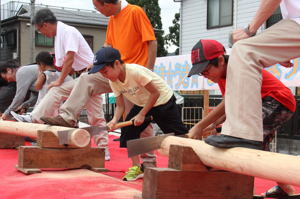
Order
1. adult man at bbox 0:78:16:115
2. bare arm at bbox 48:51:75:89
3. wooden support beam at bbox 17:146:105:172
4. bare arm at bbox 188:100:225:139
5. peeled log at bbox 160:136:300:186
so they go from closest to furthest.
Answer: peeled log at bbox 160:136:300:186 → bare arm at bbox 188:100:225:139 → wooden support beam at bbox 17:146:105:172 → bare arm at bbox 48:51:75:89 → adult man at bbox 0:78:16:115

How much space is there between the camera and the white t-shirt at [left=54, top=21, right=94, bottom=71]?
5.02 metres

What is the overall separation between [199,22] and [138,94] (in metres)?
11.9

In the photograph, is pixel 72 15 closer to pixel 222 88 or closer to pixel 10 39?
pixel 10 39

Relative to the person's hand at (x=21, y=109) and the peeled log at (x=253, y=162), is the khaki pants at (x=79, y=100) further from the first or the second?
the peeled log at (x=253, y=162)

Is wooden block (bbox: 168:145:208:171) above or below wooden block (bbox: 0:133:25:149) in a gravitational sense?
above

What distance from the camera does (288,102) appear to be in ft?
9.57

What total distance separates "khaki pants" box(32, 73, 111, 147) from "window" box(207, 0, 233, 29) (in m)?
9.87

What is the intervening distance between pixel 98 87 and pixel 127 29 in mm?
693

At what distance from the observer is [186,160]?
8.93 ft

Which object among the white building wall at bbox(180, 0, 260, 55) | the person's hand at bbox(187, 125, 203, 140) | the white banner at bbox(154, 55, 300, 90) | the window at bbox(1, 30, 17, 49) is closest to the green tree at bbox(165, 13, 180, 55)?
the window at bbox(1, 30, 17, 49)

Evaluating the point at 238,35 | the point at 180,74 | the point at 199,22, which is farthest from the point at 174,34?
the point at 238,35

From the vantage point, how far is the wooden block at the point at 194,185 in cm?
268

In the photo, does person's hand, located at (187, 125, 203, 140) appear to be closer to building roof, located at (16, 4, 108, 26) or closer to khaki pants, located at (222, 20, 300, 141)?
khaki pants, located at (222, 20, 300, 141)

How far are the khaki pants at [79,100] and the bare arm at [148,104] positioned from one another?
100 centimetres
